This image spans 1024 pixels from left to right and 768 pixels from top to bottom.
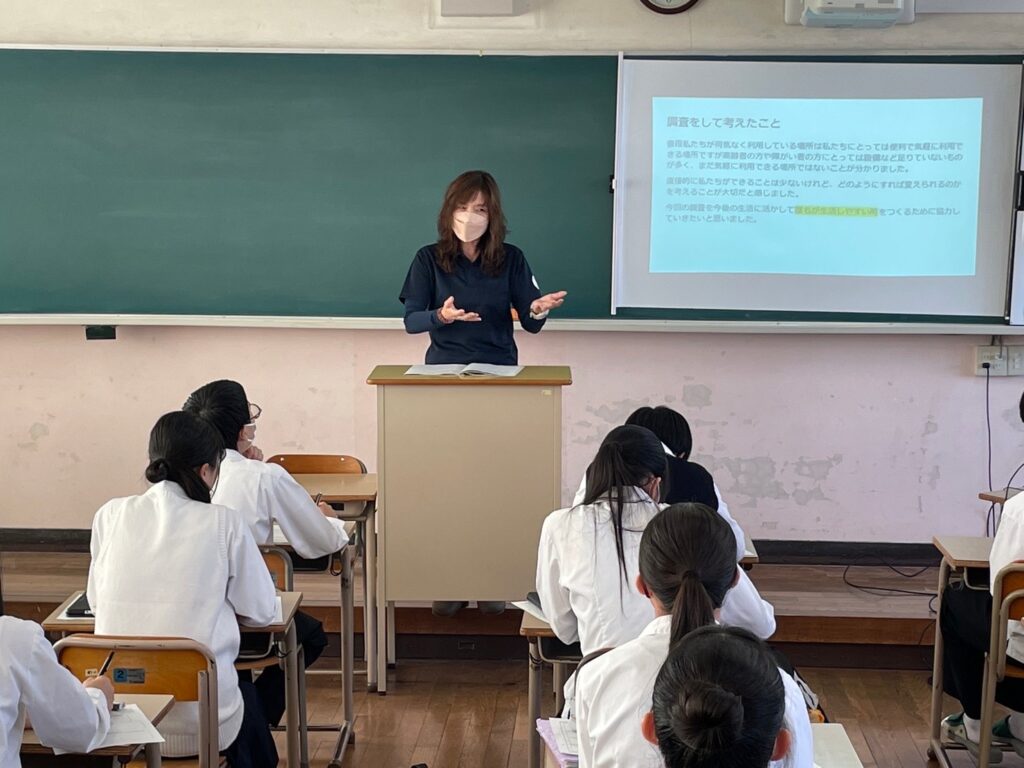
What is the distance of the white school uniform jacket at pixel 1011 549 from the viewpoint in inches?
126

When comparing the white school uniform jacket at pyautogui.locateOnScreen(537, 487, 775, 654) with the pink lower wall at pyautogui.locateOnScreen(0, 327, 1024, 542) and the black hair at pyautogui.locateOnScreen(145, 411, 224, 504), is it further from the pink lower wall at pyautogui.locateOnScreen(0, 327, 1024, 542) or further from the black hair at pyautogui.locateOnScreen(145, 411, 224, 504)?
the pink lower wall at pyautogui.locateOnScreen(0, 327, 1024, 542)

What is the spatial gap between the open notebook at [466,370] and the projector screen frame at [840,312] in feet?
4.68

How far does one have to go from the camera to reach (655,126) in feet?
17.1

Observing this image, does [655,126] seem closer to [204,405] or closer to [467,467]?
[467,467]

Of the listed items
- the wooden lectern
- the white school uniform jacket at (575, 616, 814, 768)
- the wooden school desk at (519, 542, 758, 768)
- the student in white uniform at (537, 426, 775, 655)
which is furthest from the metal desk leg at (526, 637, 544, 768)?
the white school uniform jacket at (575, 616, 814, 768)

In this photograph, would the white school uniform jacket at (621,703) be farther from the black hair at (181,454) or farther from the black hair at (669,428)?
the black hair at (669,428)

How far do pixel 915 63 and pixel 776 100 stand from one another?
61 centimetres

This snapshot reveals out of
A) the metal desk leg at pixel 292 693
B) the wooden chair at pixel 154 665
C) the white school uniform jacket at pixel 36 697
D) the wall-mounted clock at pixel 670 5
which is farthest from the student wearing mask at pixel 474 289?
the white school uniform jacket at pixel 36 697

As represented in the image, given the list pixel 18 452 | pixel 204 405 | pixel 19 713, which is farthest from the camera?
pixel 18 452

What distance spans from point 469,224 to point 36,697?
253 centimetres

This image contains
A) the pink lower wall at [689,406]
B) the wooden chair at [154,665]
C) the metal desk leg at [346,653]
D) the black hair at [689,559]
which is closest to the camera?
the black hair at [689,559]

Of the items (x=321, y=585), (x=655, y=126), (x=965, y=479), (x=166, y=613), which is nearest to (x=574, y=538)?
(x=166, y=613)

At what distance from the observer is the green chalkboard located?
5.23 metres

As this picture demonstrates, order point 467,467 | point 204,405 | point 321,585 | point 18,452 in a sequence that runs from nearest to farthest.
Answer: point 204,405 → point 467,467 → point 321,585 → point 18,452
